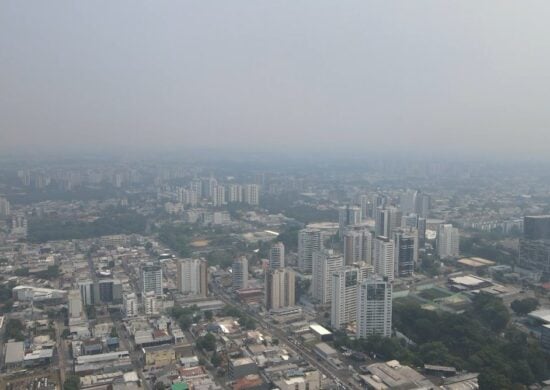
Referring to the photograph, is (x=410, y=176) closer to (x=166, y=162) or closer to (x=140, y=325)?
(x=166, y=162)

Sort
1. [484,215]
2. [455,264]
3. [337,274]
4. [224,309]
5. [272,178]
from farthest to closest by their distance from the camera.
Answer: [272,178] → [484,215] → [455,264] → [224,309] → [337,274]

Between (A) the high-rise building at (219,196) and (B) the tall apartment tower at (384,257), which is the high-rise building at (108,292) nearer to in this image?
(B) the tall apartment tower at (384,257)

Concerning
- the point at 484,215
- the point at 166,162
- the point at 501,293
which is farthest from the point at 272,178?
the point at 501,293

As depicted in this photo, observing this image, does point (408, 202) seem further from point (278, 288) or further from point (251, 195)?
point (278, 288)

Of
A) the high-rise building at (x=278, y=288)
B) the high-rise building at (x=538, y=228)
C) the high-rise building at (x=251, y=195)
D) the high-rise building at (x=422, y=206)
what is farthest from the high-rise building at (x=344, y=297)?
the high-rise building at (x=251, y=195)

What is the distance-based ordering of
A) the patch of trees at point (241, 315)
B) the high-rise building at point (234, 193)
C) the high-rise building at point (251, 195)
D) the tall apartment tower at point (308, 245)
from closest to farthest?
1. the patch of trees at point (241, 315)
2. the tall apartment tower at point (308, 245)
3. the high-rise building at point (234, 193)
4. the high-rise building at point (251, 195)

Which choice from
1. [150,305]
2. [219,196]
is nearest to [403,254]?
[150,305]
